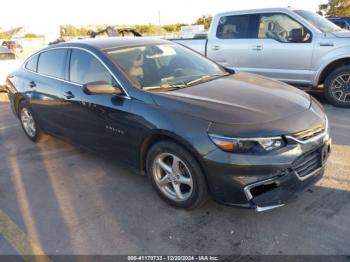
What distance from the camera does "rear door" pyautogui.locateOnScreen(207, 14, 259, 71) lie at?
7.18 metres

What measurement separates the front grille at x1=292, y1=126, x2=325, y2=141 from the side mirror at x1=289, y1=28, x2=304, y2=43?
390 centimetres

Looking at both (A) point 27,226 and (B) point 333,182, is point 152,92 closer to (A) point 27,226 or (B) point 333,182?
(A) point 27,226

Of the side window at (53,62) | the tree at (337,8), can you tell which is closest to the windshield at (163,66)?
the side window at (53,62)

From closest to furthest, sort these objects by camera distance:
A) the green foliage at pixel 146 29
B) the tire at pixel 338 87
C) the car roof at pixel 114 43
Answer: the car roof at pixel 114 43 < the tire at pixel 338 87 < the green foliage at pixel 146 29

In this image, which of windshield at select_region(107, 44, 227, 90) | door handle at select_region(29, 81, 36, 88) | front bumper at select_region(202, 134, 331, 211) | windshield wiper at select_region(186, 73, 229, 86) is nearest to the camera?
front bumper at select_region(202, 134, 331, 211)

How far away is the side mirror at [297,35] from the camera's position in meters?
6.50

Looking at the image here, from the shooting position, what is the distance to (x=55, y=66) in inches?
183

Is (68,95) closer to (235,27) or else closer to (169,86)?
(169,86)

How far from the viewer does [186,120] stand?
3.00 meters

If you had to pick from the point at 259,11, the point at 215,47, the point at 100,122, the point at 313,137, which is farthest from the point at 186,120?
the point at 215,47

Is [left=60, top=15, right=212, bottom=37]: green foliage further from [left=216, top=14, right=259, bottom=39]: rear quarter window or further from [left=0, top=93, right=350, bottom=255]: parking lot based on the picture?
[left=0, top=93, right=350, bottom=255]: parking lot

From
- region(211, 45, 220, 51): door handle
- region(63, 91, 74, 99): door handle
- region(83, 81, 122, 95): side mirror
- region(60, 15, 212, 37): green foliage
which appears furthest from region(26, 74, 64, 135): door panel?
region(60, 15, 212, 37): green foliage

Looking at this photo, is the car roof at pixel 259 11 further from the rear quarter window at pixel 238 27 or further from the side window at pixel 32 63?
the side window at pixel 32 63

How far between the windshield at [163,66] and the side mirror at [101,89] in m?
0.21
